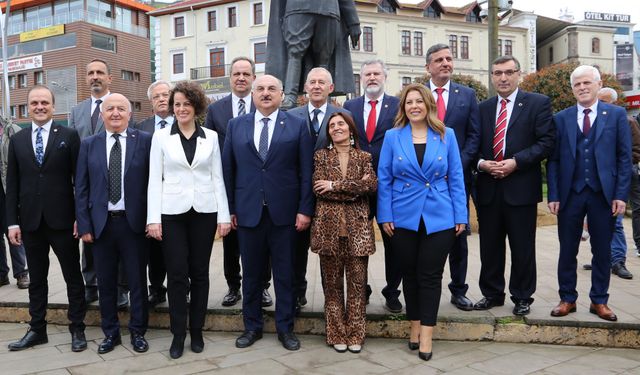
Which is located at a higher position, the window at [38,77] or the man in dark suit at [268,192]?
the window at [38,77]

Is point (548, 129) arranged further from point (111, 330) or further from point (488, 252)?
point (111, 330)

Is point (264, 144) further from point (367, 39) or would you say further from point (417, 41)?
point (417, 41)

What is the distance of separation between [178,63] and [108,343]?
132 feet

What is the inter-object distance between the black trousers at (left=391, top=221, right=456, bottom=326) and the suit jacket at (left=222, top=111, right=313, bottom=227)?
760mm

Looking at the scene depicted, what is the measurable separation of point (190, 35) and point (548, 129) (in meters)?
40.7

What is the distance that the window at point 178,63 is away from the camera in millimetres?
41750

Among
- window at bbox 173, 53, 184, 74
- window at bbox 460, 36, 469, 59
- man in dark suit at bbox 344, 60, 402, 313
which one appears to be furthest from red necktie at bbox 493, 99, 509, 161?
window at bbox 173, 53, 184, 74

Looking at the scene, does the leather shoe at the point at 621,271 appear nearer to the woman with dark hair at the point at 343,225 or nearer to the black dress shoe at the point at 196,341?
the woman with dark hair at the point at 343,225

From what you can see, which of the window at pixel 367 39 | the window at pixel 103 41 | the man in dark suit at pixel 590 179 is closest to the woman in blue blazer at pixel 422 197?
the man in dark suit at pixel 590 179

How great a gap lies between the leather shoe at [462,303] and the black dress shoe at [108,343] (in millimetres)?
2813

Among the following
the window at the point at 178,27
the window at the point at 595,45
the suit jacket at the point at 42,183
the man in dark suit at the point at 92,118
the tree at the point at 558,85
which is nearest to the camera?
the suit jacket at the point at 42,183

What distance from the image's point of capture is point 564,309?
4395 mm

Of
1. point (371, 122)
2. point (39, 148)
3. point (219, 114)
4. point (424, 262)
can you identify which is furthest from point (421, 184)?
point (39, 148)

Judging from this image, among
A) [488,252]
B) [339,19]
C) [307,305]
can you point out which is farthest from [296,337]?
[339,19]
